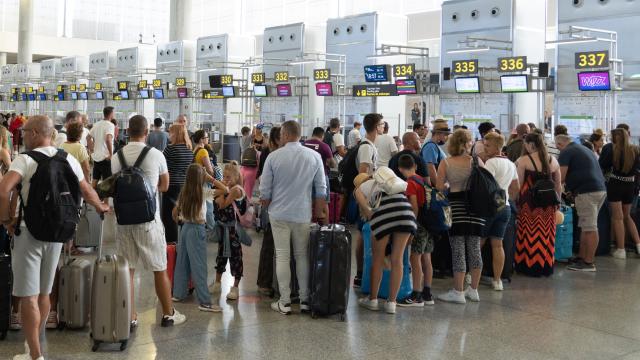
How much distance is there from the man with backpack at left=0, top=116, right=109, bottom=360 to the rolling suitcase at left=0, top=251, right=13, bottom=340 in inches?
23.6

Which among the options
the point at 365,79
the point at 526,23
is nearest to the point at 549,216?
the point at 526,23

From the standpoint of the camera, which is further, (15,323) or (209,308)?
(209,308)

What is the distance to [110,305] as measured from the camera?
4949 millimetres

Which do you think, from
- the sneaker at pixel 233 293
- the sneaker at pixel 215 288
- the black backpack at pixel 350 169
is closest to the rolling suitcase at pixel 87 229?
the sneaker at pixel 215 288

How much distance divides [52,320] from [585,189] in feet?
20.0

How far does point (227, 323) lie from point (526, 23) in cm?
1230

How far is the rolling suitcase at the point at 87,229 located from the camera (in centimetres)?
853

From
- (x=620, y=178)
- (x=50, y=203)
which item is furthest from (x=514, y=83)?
(x=50, y=203)

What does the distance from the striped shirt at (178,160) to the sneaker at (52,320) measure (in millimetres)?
2769

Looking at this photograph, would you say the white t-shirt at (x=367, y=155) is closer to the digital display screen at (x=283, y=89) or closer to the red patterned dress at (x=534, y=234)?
the red patterned dress at (x=534, y=234)

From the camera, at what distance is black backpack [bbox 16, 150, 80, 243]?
440 centimetres

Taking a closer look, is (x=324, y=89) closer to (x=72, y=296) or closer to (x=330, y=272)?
(x=330, y=272)

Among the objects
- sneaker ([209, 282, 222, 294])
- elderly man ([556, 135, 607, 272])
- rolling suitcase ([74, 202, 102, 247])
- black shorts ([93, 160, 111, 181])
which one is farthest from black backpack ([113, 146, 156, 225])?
elderly man ([556, 135, 607, 272])

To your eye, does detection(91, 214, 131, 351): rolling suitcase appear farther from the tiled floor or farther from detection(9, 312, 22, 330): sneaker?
detection(9, 312, 22, 330): sneaker
